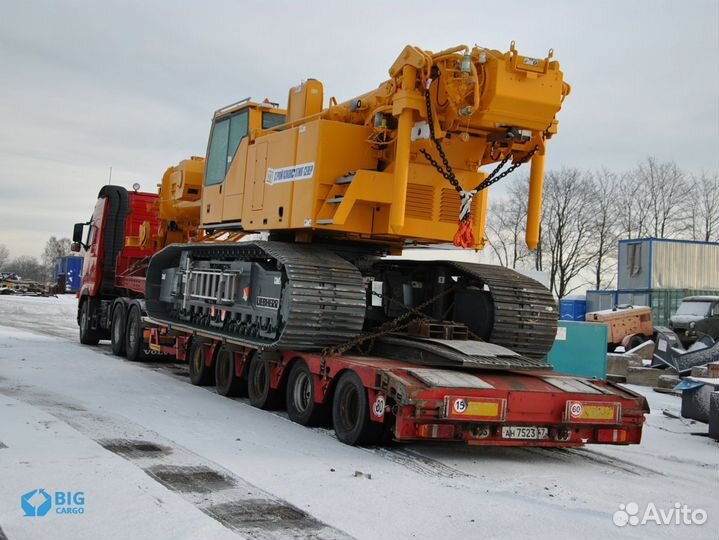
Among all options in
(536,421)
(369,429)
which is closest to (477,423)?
(536,421)

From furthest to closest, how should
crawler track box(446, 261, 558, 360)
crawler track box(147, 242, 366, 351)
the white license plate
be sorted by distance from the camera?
crawler track box(446, 261, 558, 360)
crawler track box(147, 242, 366, 351)
the white license plate

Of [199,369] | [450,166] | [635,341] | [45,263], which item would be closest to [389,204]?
[450,166]

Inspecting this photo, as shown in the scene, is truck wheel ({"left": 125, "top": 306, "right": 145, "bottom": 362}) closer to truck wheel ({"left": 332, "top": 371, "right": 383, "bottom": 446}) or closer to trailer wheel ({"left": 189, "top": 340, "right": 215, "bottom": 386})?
trailer wheel ({"left": 189, "top": 340, "right": 215, "bottom": 386})

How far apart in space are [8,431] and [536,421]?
5.06m

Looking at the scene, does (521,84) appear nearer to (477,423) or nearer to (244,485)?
(477,423)

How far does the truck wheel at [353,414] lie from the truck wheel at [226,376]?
3104mm

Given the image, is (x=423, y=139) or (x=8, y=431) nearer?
(x=8, y=431)

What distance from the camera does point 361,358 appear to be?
32.3ft

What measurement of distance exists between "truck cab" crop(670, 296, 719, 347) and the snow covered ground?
47.6 feet

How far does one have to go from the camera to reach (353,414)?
9.53 meters

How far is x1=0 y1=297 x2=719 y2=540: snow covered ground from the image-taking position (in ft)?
19.9

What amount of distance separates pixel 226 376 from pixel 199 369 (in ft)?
3.55

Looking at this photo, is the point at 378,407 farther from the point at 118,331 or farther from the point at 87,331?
the point at 87,331

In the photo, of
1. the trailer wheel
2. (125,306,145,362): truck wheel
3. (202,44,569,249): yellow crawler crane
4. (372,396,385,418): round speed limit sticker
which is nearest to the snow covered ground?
(372,396,385,418): round speed limit sticker
